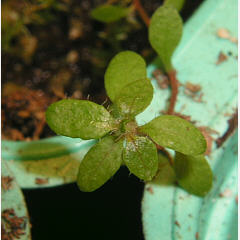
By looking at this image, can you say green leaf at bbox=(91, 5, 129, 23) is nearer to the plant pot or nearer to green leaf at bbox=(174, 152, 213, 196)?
the plant pot

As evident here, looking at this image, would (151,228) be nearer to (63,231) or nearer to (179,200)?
(179,200)

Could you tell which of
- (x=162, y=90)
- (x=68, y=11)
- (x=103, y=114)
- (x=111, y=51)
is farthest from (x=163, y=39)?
(x=68, y=11)

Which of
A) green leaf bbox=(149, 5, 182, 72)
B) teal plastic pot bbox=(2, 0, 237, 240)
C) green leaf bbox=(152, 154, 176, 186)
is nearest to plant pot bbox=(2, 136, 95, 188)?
teal plastic pot bbox=(2, 0, 237, 240)

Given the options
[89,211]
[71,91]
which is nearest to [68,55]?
[71,91]

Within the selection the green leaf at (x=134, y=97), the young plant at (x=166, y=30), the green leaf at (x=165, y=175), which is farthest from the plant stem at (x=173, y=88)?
the green leaf at (x=134, y=97)

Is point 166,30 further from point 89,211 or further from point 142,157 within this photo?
point 89,211

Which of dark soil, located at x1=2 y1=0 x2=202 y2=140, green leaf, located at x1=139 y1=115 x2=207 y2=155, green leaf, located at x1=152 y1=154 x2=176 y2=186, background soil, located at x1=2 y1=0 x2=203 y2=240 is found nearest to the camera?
green leaf, located at x1=139 y1=115 x2=207 y2=155
